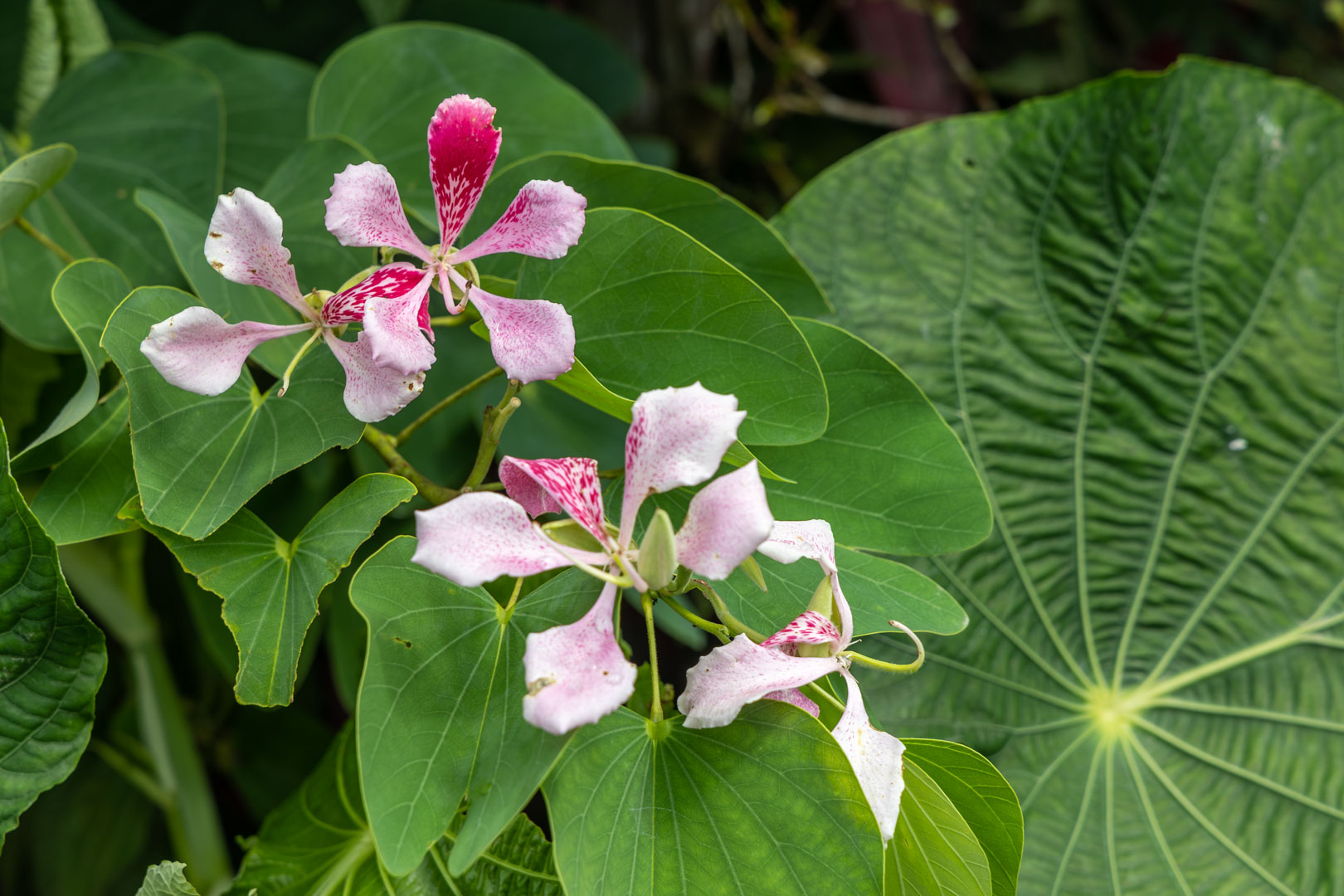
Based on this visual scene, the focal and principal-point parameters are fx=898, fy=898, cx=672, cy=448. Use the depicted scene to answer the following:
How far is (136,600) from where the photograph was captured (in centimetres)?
71

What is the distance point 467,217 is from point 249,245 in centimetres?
9

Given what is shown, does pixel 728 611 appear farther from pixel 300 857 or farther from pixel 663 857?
pixel 300 857

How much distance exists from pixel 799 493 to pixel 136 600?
55 centimetres

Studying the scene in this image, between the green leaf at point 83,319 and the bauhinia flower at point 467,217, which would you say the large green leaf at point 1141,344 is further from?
the green leaf at point 83,319

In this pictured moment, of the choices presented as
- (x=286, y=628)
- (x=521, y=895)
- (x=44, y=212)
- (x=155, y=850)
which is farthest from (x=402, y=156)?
(x=155, y=850)

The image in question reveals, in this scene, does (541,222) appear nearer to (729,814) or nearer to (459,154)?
(459,154)

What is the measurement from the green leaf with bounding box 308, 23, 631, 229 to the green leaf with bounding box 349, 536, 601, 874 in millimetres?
319

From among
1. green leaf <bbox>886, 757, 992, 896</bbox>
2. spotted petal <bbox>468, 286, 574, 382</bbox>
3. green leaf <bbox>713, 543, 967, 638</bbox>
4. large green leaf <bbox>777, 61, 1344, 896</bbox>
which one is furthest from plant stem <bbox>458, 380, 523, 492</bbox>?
large green leaf <bbox>777, 61, 1344, 896</bbox>

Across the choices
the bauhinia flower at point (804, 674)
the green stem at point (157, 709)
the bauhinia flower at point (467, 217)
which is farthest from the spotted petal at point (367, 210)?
the green stem at point (157, 709)

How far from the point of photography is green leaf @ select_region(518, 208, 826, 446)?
43 centimetres

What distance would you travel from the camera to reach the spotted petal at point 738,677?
36 centimetres

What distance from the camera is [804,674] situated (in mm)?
363

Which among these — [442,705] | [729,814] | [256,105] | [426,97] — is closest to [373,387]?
[442,705]

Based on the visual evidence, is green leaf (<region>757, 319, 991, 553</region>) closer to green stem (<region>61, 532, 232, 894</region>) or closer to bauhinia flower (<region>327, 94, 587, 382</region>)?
bauhinia flower (<region>327, 94, 587, 382</region>)
